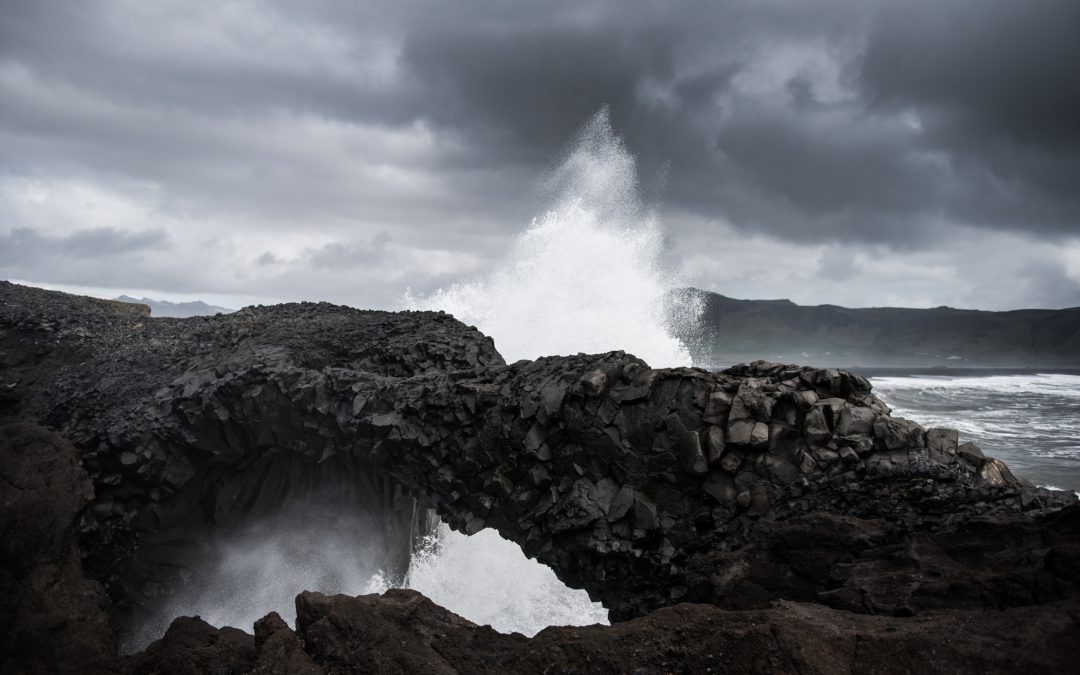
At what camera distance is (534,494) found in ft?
27.8

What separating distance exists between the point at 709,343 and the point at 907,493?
10483cm

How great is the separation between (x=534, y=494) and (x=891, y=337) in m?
102

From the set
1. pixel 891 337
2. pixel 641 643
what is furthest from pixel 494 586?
pixel 891 337

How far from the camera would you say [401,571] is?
1259 cm

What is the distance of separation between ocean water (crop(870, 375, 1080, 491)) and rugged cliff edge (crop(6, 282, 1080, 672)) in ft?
27.7

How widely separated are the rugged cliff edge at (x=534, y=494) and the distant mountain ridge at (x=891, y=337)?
5858 cm

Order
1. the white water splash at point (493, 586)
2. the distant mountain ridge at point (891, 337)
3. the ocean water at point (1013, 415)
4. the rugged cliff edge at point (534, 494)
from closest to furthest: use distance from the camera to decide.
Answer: the rugged cliff edge at point (534, 494)
the white water splash at point (493, 586)
the ocean water at point (1013, 415)
the distant mountain ridge at point (891, 337)

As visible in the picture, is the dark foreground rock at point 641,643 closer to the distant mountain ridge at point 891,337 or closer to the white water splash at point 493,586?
the white water splash at point 493,586

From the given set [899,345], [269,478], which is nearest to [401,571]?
[269,478]

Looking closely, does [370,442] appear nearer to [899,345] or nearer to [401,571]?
[401,571]

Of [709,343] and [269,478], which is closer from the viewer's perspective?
[269,478]

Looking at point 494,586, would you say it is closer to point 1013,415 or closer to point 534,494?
point 534,494

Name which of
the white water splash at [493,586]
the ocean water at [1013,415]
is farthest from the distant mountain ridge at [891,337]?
the white water splash at [493,586]

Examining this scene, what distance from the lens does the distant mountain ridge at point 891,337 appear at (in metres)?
78.6
